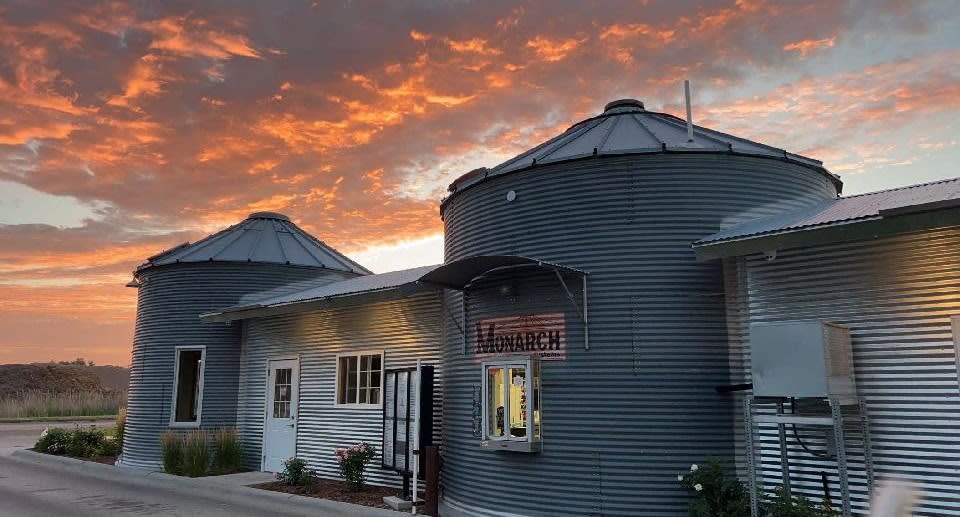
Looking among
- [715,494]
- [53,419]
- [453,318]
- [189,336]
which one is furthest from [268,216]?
[53,419]

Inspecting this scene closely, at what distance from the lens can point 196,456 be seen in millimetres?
15102

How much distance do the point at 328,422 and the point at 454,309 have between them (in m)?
4.69

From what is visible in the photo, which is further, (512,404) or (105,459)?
(105,459)

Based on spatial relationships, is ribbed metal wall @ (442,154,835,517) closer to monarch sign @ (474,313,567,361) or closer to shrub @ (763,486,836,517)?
monarch sign @ (474,313,567,361)

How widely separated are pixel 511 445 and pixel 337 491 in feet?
15.2

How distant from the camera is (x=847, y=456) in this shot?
7.72m

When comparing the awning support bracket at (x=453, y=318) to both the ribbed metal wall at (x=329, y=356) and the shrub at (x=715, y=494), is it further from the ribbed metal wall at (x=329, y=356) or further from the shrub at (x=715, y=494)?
the shrub at (x=715, y=494)

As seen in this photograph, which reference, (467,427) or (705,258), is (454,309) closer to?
(467,427)

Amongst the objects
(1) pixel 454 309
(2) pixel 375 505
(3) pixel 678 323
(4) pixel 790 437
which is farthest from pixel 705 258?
(2) pixel 375 505

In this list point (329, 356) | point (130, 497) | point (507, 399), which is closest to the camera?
point (507, 399)

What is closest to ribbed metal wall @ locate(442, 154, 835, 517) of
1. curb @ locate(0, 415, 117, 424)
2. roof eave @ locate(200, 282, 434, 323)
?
roof eave @ locate(200, 282, 434, 323)

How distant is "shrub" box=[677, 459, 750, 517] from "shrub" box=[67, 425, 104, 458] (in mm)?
16912

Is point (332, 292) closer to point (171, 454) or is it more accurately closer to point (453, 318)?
point (453, 318)

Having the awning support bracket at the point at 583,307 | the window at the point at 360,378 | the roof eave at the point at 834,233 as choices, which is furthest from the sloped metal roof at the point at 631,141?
the window at the point at 360,378
